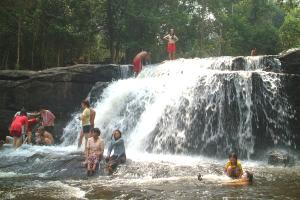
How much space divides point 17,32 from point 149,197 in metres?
19.1

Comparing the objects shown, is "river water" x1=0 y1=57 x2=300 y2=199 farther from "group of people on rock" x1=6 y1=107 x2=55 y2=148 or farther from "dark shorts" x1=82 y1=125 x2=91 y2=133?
"dark shorts" x1=82 y1=125 x2=91 y2=133

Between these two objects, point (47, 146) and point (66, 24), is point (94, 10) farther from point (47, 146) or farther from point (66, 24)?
point (47, 146)

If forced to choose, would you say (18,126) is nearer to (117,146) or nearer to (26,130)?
(26,130)

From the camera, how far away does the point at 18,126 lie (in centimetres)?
1545

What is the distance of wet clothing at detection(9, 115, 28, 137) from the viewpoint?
1537cm

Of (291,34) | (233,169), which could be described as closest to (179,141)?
(233,169)

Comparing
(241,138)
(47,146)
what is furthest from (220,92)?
(47,146)

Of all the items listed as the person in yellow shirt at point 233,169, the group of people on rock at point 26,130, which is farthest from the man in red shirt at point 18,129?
the person in yellow shirt at point 233,169

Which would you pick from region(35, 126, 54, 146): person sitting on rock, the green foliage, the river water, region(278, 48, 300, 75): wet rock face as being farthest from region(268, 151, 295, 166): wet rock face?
the green foliage

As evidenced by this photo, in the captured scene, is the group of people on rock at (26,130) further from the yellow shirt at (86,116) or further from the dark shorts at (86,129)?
the yellow shirt at (86,116)

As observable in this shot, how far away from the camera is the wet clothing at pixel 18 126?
15.4 metres

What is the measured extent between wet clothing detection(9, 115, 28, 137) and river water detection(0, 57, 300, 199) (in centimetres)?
57

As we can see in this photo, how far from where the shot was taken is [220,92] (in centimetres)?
1505

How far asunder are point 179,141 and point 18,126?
5697 millimetres
